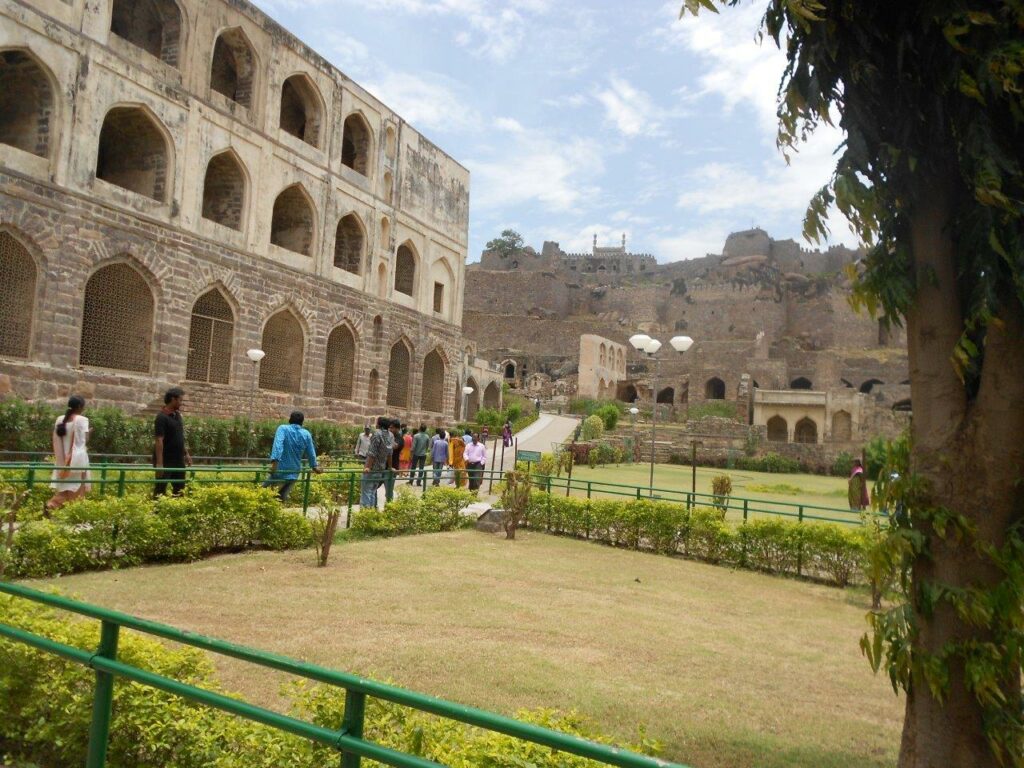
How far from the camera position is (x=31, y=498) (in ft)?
27.3

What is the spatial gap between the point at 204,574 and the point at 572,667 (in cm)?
382

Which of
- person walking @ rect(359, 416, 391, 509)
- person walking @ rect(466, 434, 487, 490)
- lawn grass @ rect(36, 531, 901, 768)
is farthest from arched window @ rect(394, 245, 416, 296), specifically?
lawn grass @ rect(36, 531, 901, 768)

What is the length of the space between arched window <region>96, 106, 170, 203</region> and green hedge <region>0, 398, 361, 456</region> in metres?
4.80

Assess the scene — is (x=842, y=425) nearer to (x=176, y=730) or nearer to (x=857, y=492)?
(x=857, y=492)

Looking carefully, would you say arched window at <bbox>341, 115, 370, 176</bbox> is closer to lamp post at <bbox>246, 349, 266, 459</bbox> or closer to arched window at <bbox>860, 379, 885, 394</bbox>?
lamp post at <bbox>246, 349, 266, 459</bbox>

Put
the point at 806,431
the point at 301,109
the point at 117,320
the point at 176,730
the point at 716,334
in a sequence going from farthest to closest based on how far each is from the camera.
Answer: the point at 716,334
the point at 806,431
the point at 301,109
the point at 117,320
the point at 176,730

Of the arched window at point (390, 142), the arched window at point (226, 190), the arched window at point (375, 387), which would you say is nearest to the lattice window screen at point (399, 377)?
the arched window at point (375, 387)

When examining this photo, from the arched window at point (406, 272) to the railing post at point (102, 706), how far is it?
22.3 metres

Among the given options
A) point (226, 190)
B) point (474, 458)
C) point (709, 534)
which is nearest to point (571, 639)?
point (709, 534)

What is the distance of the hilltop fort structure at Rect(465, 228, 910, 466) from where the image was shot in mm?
38531

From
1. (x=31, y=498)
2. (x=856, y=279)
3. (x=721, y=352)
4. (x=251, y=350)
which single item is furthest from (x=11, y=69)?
(x=721, y=352)

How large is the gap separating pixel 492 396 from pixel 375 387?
19807mm

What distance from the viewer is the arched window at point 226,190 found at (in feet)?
58.7

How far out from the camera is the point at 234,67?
60.6 ft
